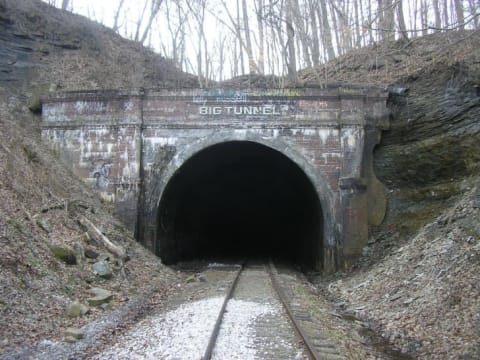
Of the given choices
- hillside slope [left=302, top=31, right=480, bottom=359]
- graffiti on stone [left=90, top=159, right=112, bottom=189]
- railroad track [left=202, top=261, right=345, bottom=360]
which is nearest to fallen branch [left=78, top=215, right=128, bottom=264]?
railroad track [left=202, top=261, right=345, bottom=360]

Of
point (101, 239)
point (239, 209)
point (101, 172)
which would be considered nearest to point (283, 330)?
point (101, 239)

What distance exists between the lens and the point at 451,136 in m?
11.6

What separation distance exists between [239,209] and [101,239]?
627 inches

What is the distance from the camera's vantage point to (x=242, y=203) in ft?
→ 83.1

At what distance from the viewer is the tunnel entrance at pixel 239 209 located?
49.9 feet

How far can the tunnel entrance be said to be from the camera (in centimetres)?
1521

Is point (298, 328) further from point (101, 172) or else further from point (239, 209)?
point (239, 209)

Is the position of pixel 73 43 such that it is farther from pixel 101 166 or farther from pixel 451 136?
pixel 451 136

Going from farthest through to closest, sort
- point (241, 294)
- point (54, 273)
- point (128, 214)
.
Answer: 1. point (128, 214)
2. point (241, 294)
3. point (54, 273)

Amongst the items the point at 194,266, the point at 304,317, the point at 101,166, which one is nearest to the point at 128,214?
the point at 101,166

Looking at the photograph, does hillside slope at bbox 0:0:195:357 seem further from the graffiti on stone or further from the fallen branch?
the graffiti on stone

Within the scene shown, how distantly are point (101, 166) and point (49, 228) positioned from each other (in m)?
5.38

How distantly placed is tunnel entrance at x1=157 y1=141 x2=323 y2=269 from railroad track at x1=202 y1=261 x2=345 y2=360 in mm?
4654

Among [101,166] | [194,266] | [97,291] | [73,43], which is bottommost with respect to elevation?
[194,266]
